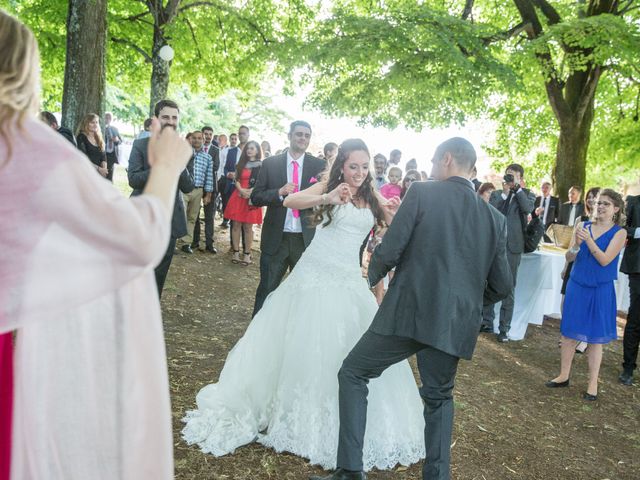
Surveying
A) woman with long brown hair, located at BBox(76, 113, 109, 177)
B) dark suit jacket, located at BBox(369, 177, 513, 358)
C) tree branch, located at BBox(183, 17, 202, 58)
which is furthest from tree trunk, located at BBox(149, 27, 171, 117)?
dark suit jacket, located at BBox(369, 177, 513, 358)

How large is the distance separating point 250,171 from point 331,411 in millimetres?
7371

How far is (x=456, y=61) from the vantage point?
1115 centimetres

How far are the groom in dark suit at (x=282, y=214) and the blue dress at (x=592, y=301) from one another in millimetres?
2860

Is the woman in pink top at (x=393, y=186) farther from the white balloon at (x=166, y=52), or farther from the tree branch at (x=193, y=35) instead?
the tree branch at (x=193, y=35)

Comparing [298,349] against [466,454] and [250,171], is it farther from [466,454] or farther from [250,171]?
[250,171]

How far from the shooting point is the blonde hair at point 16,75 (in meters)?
1.38

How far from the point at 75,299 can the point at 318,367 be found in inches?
104

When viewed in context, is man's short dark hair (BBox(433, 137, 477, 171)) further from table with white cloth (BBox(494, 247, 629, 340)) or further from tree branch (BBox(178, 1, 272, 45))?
tree branch (BBox(178, 1, 272, 45))

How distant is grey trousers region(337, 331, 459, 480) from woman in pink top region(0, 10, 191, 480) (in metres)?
1.87

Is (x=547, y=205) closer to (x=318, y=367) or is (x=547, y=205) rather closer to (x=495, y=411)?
(x=495, y=411)

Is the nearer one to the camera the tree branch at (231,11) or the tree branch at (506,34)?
the tree branch at (506,34)

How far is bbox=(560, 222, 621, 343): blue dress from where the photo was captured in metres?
5.87

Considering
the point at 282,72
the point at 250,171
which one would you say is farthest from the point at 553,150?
the point at 250,171

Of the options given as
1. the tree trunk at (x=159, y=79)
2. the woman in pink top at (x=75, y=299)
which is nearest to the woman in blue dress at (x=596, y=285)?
the woman in pink top at (x=75, y=299)
